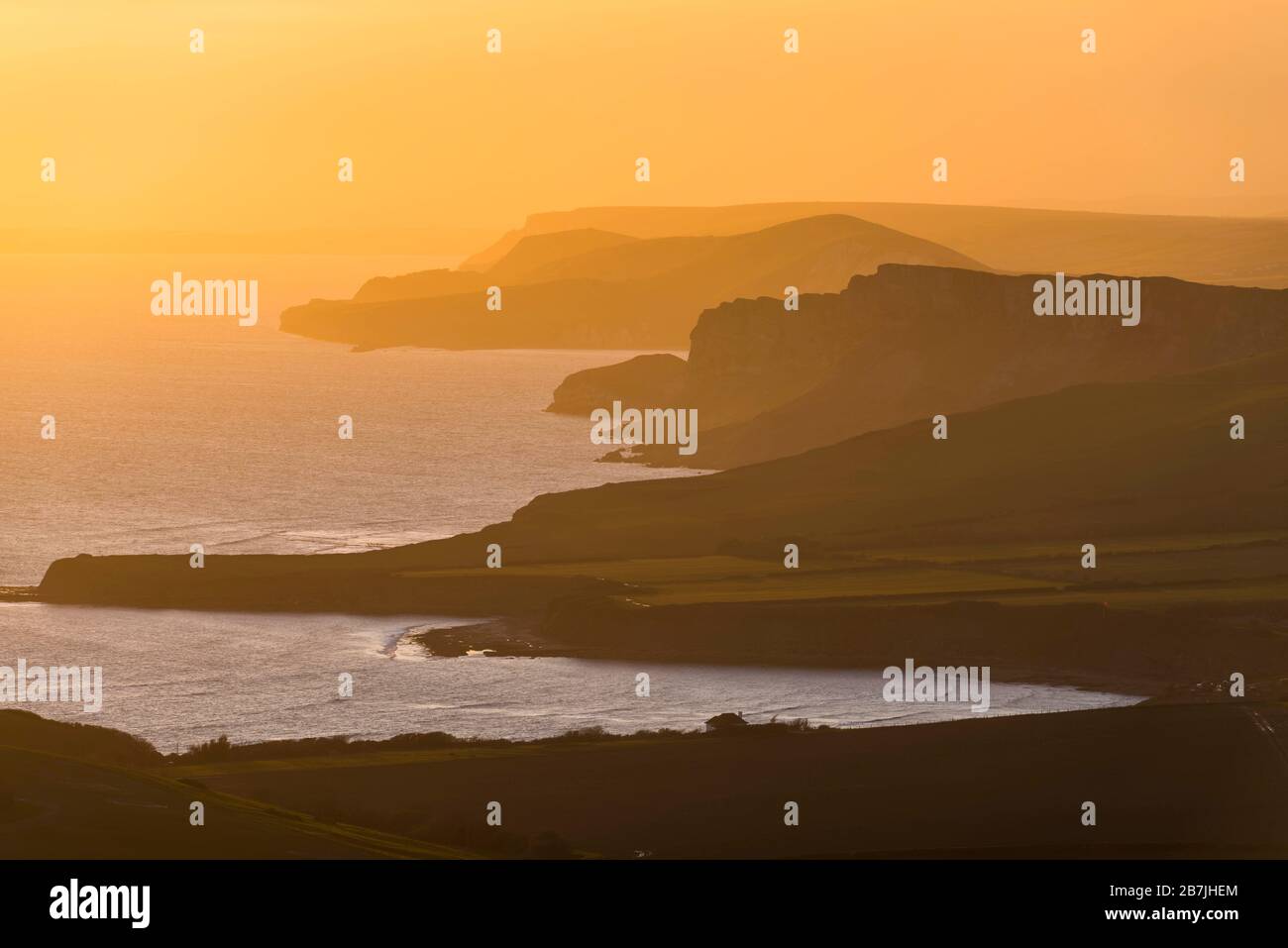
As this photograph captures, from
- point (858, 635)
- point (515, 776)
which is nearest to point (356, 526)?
point (858, 635)

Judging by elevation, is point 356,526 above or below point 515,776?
above

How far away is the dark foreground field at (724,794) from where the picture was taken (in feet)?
169

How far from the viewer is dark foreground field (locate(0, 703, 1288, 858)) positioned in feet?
169

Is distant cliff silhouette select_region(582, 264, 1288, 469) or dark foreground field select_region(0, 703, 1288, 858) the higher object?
distant cliff silhouette select_region(582, 264, 1288, 469)

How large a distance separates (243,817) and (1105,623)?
47.9m

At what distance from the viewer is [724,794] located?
2340 inches

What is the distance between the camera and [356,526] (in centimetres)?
13538

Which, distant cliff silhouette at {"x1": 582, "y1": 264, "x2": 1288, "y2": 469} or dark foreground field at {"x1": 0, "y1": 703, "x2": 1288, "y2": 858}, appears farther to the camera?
distant cliff silhouette at {"x1": 582, "y1": 264, "x2": 1288, "y2": 469}

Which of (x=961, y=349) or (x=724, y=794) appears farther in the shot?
(x=961, y=349)

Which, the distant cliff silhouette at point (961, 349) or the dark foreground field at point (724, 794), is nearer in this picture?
the dark foreground field at point (724, 794)

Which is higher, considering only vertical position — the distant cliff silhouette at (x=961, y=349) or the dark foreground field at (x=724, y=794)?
the distant cliff silhouette at (x=961, y=349)

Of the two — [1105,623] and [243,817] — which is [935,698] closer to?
[1105,623]

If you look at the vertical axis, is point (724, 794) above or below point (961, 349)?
below
